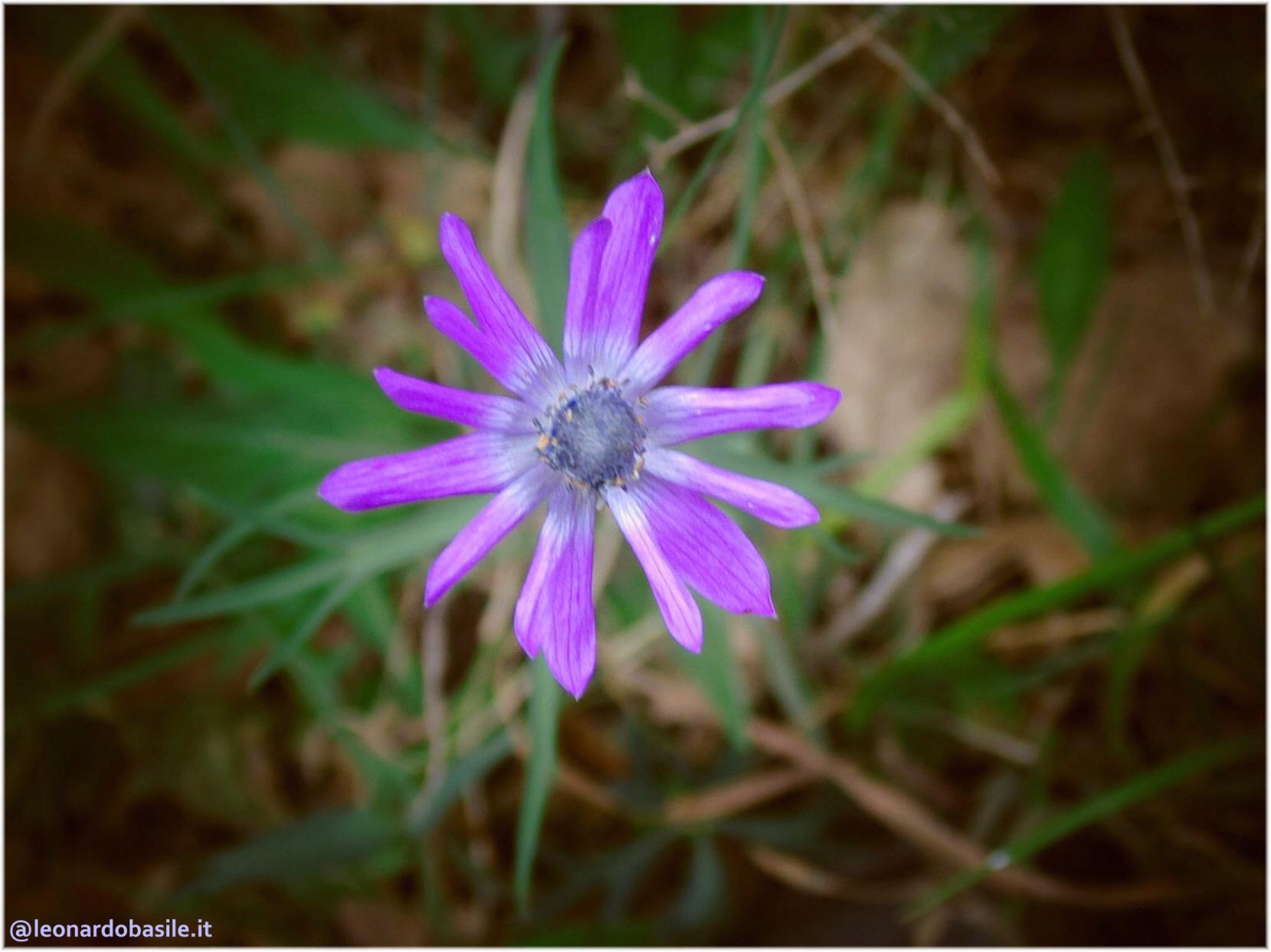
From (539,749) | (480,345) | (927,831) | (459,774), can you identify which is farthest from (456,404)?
(927,831)

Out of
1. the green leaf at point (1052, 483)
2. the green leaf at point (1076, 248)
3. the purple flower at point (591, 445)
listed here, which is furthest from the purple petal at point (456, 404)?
the green leaf at point (1076, 248)

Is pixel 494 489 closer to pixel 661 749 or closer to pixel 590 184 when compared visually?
pixel 661 749

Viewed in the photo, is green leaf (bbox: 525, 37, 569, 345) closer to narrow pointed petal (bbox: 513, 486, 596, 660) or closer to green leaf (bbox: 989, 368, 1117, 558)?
narrow pointed petal (bbox: 513, 486, 596, 660)

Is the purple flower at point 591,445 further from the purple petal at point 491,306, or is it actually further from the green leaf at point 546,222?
the green leaf at point 546,222

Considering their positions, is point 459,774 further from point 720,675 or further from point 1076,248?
point 1076,248

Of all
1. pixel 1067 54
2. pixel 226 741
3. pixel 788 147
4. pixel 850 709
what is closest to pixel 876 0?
pixel 788 147

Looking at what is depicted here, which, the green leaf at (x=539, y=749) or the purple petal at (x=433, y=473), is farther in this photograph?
the green leaf at (x=539, y=749)

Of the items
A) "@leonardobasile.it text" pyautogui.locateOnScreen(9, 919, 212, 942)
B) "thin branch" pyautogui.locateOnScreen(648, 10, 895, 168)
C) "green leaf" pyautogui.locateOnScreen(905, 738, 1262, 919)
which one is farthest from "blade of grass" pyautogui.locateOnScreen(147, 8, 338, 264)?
"green leaf" pyautogui.locateOnScreen(905, 738, 1262, 919)
